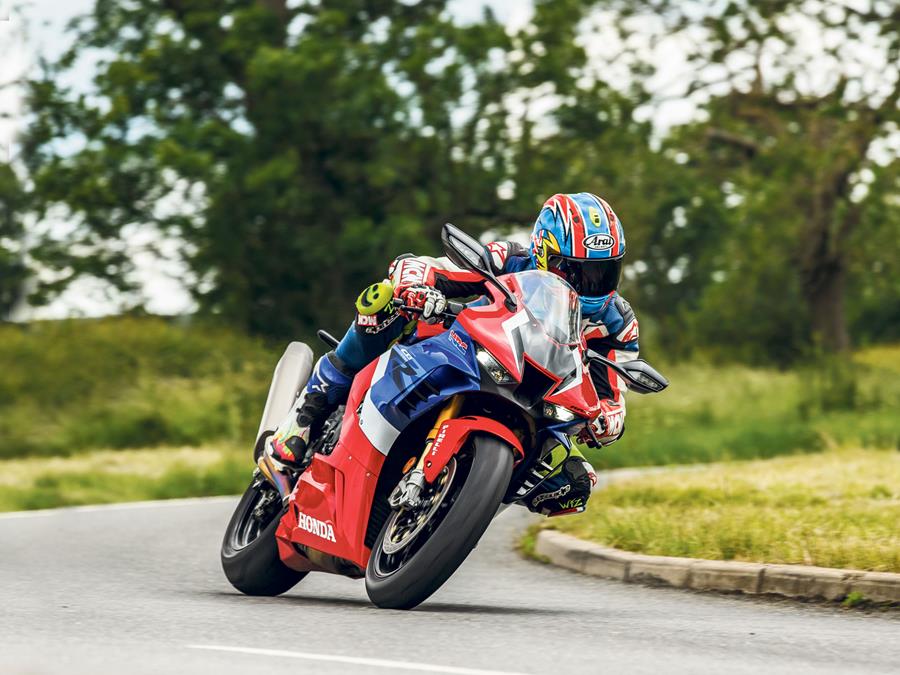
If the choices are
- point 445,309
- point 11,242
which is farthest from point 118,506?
point 11,242

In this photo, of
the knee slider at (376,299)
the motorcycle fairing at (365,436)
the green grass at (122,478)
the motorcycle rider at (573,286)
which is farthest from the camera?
the green grass at (122,478)

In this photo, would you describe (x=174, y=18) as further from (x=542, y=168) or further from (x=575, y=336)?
(x=575, y=336)

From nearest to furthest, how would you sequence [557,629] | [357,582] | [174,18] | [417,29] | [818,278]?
1. [557,629]
2. [357,582]
3. [417,29]
4. [174,18]
5. [818,278]

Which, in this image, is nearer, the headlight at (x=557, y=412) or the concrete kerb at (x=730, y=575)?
the headlight at (x=557, y=412)

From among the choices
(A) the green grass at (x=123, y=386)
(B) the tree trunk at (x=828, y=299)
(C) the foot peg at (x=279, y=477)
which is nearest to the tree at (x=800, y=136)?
(B) the tree trunk at (x=828, y=299)

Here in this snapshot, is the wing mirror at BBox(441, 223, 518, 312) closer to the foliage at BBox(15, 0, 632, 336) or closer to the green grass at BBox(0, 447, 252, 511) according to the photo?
the green grass at BBox(0, 447, 252, 511)

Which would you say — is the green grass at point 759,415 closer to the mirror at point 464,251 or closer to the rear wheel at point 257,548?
the rear wheel at point 257,548

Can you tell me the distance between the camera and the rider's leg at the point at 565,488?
23.0ft

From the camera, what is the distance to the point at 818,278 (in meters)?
35.5

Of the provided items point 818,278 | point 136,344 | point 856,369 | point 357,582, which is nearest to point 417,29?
point 136,344

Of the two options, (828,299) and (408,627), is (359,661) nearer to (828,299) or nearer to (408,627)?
(408,627)

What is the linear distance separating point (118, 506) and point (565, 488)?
8.15 metres

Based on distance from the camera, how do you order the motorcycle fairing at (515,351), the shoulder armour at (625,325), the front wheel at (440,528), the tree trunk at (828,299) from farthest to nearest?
the tree trunk at (828,299)
the shoulder armour at (625,325)
the motorcycle fairing at (515,351)
the front wheel at (440,528)

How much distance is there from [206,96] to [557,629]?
2371 cm
